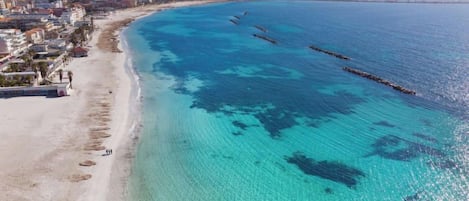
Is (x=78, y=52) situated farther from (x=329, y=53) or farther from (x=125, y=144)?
(x=329, y=53)

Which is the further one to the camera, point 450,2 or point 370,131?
point 450,2

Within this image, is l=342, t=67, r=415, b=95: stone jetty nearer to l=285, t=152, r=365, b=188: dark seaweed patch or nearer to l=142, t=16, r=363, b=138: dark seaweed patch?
l=142, t=16, r=363, b=138: dark seaweed patch

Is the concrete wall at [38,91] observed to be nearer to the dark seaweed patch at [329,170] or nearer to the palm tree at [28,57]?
the palm tree at [28,57]

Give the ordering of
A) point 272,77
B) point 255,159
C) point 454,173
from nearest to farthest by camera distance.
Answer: point 454,173, point 255,159, point 272,77

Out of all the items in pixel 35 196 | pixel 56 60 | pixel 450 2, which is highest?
Answer: pixel 450 2

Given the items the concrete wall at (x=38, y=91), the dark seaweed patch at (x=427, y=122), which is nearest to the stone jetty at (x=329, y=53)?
the dark seaweed patch at (x=427, y=122)

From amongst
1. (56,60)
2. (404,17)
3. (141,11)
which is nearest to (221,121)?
(56,60)

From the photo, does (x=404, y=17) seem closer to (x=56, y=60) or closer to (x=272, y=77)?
(x=272, y=77)
